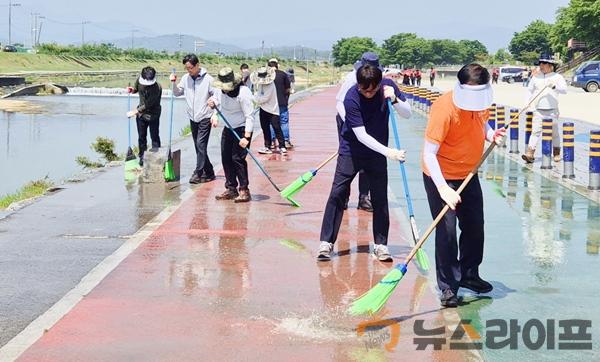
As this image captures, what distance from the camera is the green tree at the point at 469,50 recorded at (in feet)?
458

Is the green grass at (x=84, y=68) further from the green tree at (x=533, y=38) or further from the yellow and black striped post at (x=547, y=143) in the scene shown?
the yellow and black striped post at (x=547, y=143)

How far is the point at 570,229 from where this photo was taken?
A: 8.73 metres

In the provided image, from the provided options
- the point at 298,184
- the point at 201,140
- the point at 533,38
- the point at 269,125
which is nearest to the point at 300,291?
the point at 298,184

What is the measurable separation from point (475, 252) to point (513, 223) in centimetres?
295

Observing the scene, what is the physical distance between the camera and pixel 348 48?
122 meters

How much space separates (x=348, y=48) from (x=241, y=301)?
118015mm

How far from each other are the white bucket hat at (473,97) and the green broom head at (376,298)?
48.3 inches

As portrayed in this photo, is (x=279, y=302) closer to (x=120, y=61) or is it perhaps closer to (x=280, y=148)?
(x=280, y=148)

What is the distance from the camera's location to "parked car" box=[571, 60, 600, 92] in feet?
148

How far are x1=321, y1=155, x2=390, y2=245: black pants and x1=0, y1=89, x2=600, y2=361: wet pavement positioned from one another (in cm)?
27

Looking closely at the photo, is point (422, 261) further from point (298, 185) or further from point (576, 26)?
point (576, 26)

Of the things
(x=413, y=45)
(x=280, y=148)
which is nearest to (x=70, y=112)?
(x=280, y=148)

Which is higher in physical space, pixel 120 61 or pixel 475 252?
pixel 120 61

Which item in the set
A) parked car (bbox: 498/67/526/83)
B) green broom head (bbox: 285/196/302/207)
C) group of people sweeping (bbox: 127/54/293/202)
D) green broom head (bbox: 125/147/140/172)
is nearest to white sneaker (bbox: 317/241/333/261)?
green broom head (bbox: 285/196/302/207)
